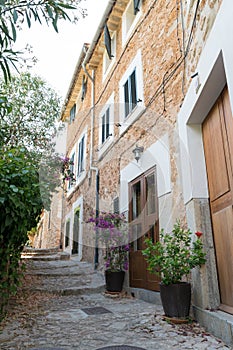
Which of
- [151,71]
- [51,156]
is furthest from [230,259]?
[51,156]

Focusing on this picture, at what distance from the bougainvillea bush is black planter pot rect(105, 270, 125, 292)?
0.13 metres

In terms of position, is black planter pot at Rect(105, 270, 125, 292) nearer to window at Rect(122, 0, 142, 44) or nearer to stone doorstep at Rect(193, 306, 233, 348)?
stone doorstep at Rect(193, 306, 233, 348)

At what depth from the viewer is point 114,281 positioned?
439cm

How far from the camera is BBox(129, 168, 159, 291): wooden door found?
13.2 feet

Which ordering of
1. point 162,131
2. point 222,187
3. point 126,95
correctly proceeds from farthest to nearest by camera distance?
point 126,95 < point 162,131 < point 222,187

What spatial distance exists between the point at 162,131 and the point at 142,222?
1.49 m

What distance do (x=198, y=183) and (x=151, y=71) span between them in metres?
2.55

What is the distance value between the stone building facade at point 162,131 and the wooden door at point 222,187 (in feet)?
0.03

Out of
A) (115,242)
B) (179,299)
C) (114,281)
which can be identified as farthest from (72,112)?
(179,299)

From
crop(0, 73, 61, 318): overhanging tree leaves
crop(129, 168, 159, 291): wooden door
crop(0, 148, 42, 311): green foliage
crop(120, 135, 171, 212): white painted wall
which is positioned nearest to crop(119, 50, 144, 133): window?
crop(120, 135, 171, 212): white painted wall

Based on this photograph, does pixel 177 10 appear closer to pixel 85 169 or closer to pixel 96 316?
pixel 96 316

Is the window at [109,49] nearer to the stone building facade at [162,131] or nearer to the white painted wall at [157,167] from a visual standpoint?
the stone building facade at [162,131]

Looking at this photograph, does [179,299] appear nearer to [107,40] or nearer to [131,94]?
[131,94]

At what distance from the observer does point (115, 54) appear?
6.63m
